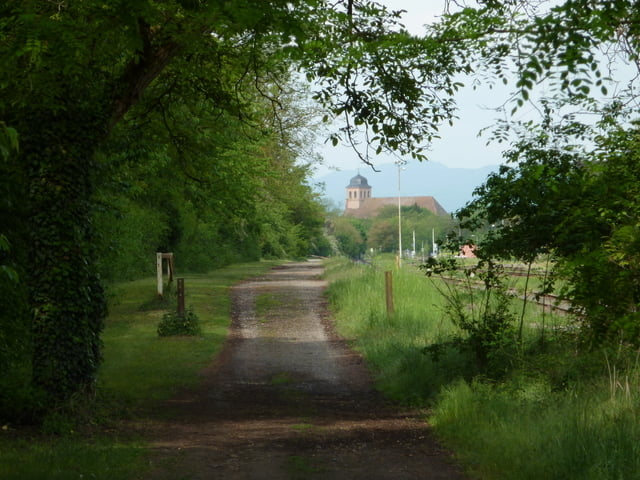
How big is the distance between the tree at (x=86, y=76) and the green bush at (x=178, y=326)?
9.70 m

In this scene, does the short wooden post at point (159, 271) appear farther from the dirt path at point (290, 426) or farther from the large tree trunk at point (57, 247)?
the large tree trunk at point (57, 247)

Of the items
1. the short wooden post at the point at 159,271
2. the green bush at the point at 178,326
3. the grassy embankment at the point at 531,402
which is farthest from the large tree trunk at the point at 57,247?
the short wooden post at the point at 159,271

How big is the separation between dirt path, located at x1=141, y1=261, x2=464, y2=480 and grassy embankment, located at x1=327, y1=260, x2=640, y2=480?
410 mm

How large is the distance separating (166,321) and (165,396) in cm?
843

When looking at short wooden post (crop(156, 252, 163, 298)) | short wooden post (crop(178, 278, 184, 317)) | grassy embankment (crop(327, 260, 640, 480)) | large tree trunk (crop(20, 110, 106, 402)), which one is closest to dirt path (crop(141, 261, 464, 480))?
grassy embankment (crop(327, 260, 640, 480))

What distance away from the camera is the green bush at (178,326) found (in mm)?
21547

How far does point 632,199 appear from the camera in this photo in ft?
32.4

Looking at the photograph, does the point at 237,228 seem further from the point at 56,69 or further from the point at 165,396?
the point at 56,69

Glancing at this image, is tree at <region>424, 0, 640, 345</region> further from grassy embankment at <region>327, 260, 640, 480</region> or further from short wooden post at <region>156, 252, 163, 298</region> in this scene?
short wooden post at <region>156, 252, 163, 298</region>

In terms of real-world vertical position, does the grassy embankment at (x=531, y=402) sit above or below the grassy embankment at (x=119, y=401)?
above

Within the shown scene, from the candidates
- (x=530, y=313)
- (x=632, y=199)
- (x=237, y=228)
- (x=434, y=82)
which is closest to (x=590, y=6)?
(x=632, y=199)

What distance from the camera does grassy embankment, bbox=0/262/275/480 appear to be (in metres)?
8.34

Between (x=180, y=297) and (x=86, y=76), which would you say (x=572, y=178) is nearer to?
(x=86, y=76)

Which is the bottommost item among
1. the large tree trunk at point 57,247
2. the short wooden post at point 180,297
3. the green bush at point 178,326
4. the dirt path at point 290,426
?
the dirt path at point 290,426
